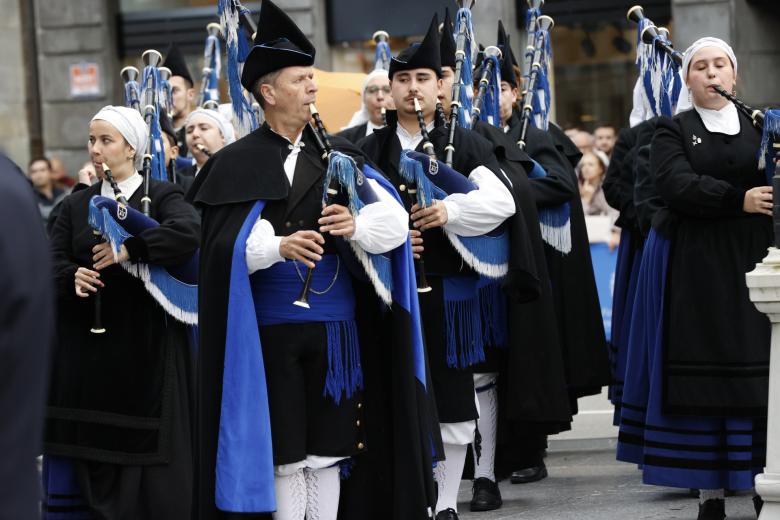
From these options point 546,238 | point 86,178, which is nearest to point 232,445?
point 86,178

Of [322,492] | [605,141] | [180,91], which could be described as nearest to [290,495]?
[322,492]

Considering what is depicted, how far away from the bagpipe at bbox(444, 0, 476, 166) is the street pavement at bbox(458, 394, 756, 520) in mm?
1794

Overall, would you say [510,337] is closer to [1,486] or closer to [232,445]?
[232,445]

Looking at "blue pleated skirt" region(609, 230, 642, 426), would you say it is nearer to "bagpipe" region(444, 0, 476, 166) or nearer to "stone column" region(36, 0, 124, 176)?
"bagpipe" region(444, 0, 476, 166)

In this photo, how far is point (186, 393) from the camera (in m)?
6.68

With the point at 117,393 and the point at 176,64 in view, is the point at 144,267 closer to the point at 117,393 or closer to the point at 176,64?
the point at 117,393

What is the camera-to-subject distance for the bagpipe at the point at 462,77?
679 cm

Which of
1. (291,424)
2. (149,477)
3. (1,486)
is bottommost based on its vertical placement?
(149,477)

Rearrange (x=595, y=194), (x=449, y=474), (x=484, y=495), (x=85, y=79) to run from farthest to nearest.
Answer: (x=85, y=79) → (x=595, y=194) → (x=484, y=495) → (x=449, y=474)

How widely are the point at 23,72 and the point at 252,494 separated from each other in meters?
14.5

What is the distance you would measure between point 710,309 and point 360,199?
6.60ft

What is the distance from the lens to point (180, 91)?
10.1 m

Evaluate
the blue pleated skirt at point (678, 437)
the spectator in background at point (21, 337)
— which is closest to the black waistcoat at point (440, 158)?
the blue pleated skirt at point (678, 437)

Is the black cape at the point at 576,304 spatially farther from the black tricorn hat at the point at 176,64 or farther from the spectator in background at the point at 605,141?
the spectator in background at the point at 605,141
